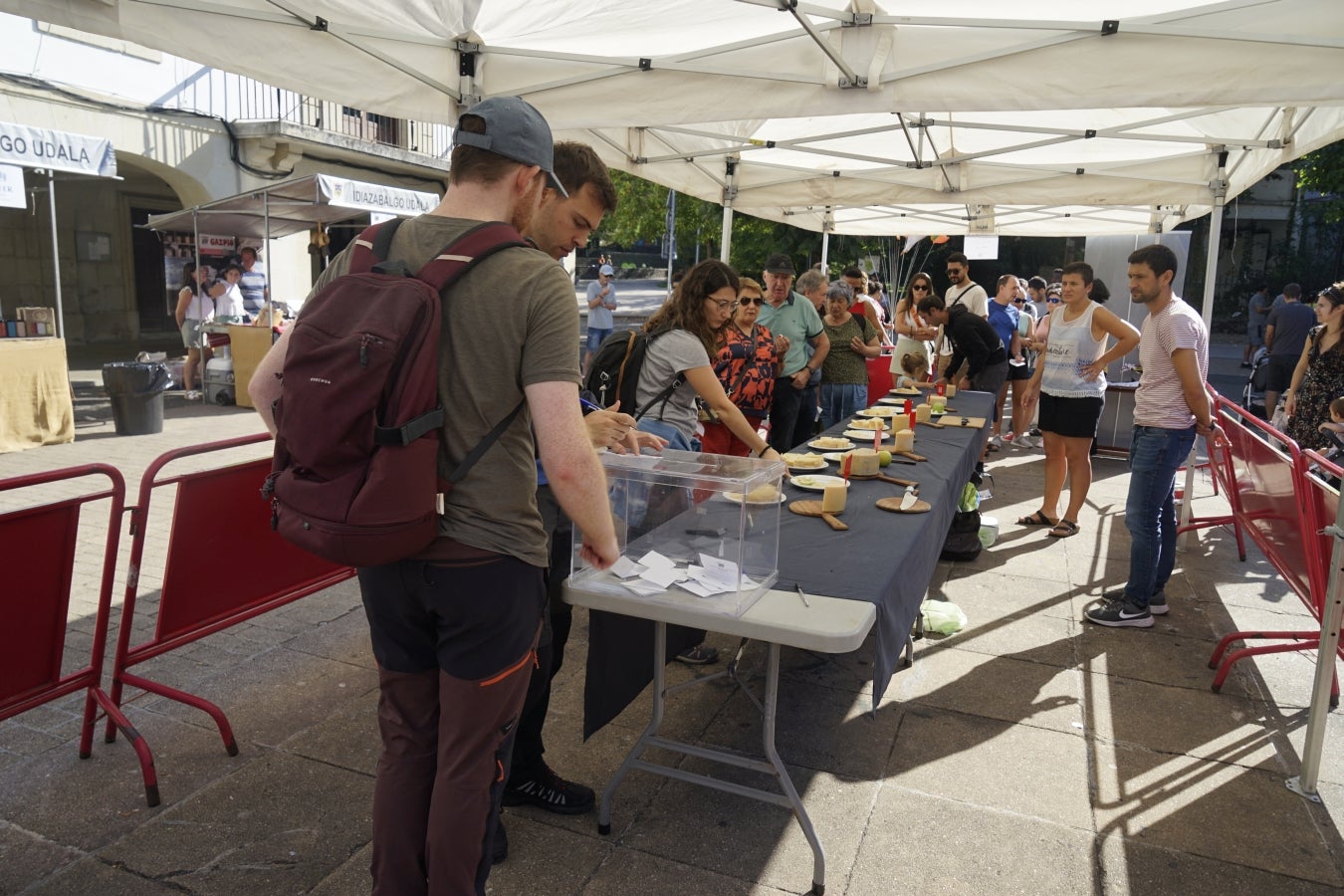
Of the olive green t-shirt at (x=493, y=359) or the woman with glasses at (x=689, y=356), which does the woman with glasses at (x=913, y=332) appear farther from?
the olive green t-shirt at (x=493, y=359)

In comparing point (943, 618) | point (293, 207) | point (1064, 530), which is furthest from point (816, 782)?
point (293, 207)

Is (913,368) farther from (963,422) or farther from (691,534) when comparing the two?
(691,534)

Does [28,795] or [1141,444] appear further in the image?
[1141,444]

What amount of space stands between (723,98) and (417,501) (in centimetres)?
342

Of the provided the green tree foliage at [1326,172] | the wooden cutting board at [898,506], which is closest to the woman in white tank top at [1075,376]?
the wooden cutting board at [898,506]

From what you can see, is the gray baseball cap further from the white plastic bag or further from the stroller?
the stroller

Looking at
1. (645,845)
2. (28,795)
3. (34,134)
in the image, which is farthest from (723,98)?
(34,134)

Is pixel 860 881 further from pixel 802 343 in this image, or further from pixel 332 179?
pixel 332 179

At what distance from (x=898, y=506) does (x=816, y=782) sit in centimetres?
104

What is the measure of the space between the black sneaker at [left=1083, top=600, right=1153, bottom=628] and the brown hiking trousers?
3.71 metres

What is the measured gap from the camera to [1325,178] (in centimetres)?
1655

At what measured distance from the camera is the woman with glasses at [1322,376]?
6.25 meters

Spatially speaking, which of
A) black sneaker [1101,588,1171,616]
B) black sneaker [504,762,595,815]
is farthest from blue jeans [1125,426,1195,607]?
black sneaker [504,762,595,815]

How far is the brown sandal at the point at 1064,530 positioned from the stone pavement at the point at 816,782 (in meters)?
1.69
